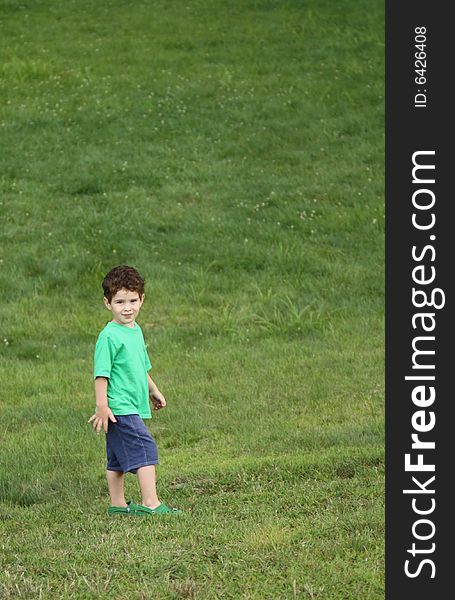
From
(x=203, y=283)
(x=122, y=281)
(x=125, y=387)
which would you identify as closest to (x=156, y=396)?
(x=125, y=387)

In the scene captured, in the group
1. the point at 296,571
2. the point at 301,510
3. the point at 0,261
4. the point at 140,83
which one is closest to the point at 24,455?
the point at 301,510

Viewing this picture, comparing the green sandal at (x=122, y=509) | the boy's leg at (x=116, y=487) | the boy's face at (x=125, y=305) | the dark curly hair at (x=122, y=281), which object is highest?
the dark curly hair at (x=122, y=281)

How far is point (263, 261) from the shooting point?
41.8ft

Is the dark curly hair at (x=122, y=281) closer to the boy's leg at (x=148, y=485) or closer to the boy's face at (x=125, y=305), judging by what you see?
the boy's face at (x=125, y=305)

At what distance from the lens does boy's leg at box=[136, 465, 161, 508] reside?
6082mm

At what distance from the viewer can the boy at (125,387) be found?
19.8ft

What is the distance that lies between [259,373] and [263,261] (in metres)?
3.39

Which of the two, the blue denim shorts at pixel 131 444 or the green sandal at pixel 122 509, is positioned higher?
the blue denim shorts at pixel 131 444

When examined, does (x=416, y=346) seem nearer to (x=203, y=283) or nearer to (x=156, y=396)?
(x=156, y=396)

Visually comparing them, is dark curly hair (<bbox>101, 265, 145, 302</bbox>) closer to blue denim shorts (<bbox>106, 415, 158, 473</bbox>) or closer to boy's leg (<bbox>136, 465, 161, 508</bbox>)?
blue denim shorts (<bbox>106, 415, 158, 473</bbox>)

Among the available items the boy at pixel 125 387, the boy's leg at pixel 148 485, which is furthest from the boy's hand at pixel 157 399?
the boy's leg at pixel 148 485

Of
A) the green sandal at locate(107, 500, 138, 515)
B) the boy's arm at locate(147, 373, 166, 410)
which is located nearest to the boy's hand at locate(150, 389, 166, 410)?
the boy's arm at locate(147, 373, 166, 410)

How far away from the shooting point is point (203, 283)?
12094mm

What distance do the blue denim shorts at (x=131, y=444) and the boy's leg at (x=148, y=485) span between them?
0.11 ft
